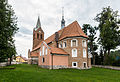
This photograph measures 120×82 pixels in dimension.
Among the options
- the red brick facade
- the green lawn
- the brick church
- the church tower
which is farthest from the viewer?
the church tower

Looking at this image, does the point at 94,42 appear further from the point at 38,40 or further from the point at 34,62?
the point at 38,40

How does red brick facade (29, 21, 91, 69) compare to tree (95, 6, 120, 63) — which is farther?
tree (95, 6, 120, 63)

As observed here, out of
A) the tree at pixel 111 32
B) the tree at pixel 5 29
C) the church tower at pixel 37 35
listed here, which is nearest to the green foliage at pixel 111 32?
the tree at pixel 111 32

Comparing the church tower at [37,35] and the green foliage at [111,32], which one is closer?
the green foliage at [111,32]

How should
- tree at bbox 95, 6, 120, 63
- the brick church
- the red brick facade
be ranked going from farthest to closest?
tree at bbox 95, 6, 120, 63 → the red brick facade → the brick church

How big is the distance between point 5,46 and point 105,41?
1050 inches

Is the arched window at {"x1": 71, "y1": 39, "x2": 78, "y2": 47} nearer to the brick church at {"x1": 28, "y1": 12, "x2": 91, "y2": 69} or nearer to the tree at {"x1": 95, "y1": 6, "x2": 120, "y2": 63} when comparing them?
the brick church at {"x1": 28, "y1": 12, "x2": 91, "y2": 69}

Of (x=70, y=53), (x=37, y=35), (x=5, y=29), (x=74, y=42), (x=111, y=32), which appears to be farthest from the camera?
(x=37, y=35)

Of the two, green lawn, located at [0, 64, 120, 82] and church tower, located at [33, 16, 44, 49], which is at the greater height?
church tower, located at [33, 16, 44, 49]

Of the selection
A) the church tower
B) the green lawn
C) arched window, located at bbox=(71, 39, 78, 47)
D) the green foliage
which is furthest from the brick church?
the church tower

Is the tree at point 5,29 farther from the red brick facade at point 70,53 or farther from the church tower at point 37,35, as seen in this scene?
the church tower at point 37,35

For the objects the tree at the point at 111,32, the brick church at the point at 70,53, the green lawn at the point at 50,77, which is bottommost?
the green lawn at the point at 50,77

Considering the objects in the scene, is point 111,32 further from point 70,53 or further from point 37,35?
point 37,35

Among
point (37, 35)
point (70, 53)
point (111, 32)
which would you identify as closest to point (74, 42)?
point (70, 53)
